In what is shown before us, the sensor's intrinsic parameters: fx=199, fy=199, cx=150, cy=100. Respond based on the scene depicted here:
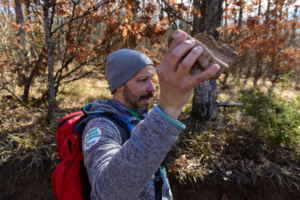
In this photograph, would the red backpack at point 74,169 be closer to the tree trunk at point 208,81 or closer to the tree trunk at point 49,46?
the tree trunk at point 49,46

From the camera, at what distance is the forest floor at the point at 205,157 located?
290 cm

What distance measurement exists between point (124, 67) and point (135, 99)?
25cm

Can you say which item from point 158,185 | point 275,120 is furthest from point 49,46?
point 275,120

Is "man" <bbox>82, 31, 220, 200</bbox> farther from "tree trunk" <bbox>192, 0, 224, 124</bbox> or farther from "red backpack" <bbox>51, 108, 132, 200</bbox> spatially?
"tree trunk" <bbox>192, 0, 224, 124</bbox>

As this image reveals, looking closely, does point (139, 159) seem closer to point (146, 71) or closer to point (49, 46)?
point (146, 71)

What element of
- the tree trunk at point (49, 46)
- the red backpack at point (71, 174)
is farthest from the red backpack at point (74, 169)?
the tree trunk at point (49, 46)

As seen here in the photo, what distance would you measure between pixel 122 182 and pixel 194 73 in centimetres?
47

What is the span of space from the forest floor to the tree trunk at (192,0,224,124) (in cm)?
22

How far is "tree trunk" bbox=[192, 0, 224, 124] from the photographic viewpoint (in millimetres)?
3674

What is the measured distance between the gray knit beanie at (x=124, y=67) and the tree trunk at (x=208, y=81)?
2671 mm

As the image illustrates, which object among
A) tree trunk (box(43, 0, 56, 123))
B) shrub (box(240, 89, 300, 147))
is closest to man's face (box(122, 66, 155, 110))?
tree trunk (box(43, 0, 56, 123))

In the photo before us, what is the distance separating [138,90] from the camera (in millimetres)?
A: 1445

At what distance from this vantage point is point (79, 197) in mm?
1169

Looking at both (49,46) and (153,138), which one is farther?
(49,46)
